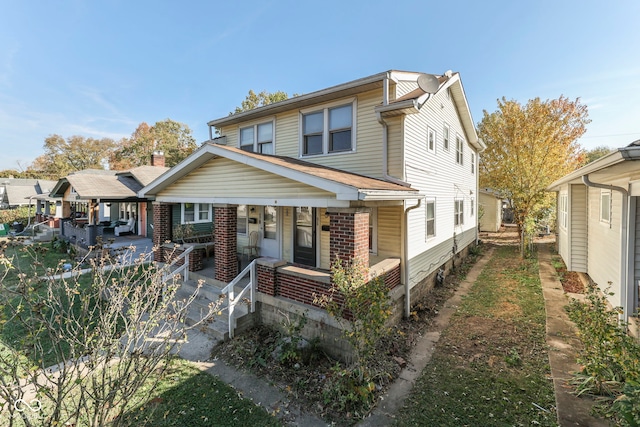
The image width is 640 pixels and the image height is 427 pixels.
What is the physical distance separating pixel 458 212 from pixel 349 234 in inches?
373

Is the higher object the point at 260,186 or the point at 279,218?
the point at 260,186

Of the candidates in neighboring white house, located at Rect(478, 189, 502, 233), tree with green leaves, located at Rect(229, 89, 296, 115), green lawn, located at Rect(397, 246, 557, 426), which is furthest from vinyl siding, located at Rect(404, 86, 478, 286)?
tree with green leaves, located at Rect(229, 89, 296, 115)

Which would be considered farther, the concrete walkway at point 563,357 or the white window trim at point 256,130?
the white window trim at point 256,130

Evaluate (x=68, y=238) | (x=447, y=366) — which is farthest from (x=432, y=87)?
(x=68, y=238)

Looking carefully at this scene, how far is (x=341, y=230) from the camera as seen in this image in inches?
226

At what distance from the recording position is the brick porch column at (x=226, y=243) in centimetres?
764

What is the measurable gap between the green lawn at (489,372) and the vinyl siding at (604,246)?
5.34ft

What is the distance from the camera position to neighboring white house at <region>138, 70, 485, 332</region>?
6.11 m

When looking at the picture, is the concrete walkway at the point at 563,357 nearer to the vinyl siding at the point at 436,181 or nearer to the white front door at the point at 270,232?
the vinyl siding at the point at 436,181

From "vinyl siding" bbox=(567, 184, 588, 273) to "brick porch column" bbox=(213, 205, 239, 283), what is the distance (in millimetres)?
11440

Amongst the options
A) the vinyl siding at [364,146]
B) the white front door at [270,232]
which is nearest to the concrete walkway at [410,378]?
the white front door at [270,232]

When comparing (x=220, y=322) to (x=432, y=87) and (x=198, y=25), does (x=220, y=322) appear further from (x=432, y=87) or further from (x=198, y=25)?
(x=198, y=25)

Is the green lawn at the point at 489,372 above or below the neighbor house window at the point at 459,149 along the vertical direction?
below

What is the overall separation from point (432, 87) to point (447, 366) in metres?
6.95
